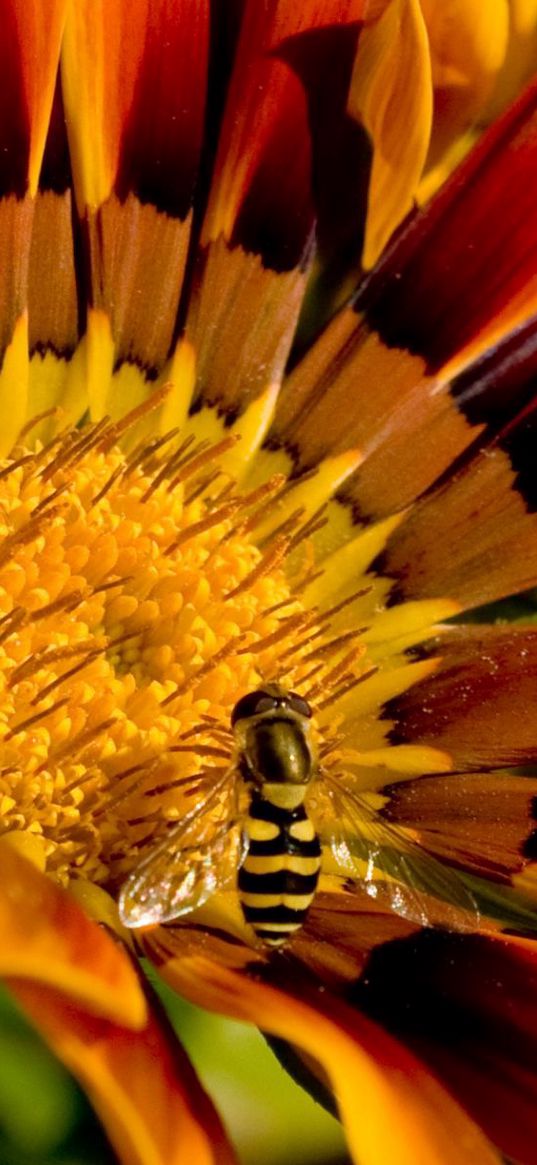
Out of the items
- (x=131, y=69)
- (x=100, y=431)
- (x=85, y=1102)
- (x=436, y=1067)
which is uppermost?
(x=131, y=69)

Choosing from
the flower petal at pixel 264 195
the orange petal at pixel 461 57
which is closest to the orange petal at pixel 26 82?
the flower petal at pixel 264 195

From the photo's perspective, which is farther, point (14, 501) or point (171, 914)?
point (14, 501)

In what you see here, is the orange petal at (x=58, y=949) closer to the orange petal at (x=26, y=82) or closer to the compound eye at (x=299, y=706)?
the compound eye at (x=299, y=706)

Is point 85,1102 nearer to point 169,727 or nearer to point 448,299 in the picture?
point 169,727

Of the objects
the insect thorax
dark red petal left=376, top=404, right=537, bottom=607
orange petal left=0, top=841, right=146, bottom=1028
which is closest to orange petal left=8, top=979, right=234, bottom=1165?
orange petal left=0, top=841, right=146, bottom=1028

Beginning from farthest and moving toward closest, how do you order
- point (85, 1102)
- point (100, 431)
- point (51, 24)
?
point (100, 431), point (51, 24), point (85, 1102)

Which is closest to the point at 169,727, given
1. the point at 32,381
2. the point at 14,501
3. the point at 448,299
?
the point at 14,501
